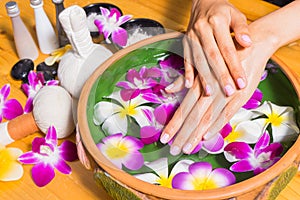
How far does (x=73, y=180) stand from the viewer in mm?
880

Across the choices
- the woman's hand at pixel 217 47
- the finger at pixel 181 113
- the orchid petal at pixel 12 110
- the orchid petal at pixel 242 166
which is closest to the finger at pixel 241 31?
the woman's hand at pixel 217 47

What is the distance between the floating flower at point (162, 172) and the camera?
2.43ft

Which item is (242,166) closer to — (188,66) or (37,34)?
(188,66)

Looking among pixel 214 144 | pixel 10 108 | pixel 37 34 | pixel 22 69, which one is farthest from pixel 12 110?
pixel 214 144

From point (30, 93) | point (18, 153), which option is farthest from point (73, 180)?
point (30, 93)

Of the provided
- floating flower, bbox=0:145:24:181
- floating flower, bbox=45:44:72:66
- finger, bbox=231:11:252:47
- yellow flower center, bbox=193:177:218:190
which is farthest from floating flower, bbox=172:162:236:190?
floating flower, bbox=45:44:72:66

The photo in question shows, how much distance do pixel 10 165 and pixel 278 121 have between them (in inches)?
19.8

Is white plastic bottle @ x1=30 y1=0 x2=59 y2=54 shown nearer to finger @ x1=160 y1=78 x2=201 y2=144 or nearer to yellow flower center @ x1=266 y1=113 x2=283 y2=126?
finger @ x1=160 y1=78 x2=201 y2=144

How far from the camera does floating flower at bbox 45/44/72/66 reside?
1082mm

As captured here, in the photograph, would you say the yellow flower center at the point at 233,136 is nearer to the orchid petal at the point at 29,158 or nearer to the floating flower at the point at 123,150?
the floating flower at the point at 123,150

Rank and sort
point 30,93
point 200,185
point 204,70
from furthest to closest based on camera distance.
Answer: point 30,93 → point 204,70 → point 200,185

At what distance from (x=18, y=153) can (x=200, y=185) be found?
0.39 m

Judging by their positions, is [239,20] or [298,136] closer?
[298,136]

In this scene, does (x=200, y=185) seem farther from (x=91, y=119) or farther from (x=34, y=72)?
(x=34, y=72)
